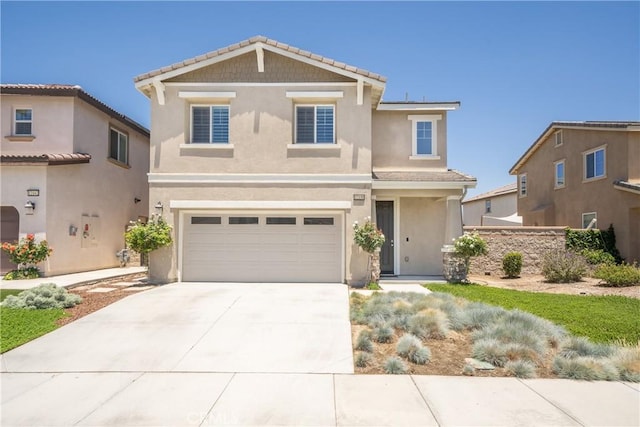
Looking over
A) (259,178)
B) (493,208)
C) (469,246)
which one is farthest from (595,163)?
(259,178)

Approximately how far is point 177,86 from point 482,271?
45.6ft

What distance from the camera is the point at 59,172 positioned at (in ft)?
50.3

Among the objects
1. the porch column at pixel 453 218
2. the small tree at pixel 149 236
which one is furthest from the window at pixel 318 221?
the small tree at pixel 149 236

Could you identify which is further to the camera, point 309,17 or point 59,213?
point 59,213

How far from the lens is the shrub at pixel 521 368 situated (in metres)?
5.68

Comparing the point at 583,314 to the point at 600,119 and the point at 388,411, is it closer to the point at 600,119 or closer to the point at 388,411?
the point at 388,411

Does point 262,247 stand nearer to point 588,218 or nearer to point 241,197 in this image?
point 241,197

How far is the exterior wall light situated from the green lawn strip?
47.6 ft

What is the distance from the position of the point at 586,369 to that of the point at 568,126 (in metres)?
19.3

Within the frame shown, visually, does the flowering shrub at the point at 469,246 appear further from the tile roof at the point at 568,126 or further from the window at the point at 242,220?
the tile roof at the point at 568,126

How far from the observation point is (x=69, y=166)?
1573cm

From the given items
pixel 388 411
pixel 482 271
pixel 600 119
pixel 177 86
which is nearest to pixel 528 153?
pixel 600 119

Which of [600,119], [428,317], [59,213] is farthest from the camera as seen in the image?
[600,119]

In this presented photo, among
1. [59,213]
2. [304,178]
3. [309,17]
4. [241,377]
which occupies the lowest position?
[241,377]
